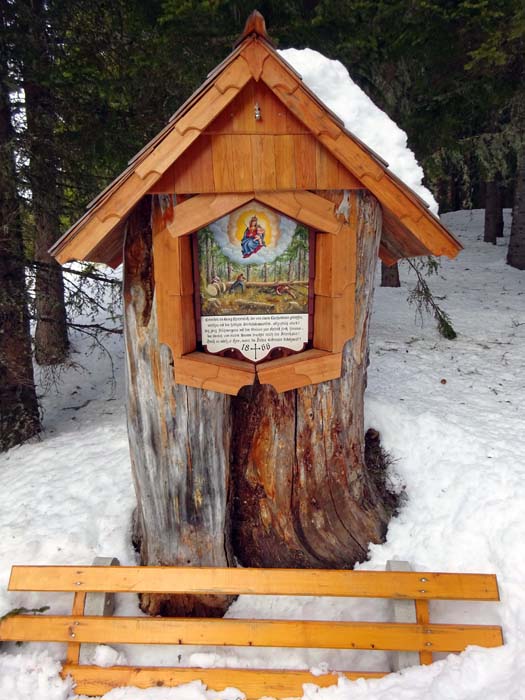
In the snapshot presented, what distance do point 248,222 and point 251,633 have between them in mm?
2288

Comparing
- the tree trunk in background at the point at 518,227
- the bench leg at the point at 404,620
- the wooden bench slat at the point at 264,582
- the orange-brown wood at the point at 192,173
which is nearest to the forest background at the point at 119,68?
the wooden bench slat at the point at 264,582

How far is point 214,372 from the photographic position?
2.73 meters

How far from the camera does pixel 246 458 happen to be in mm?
3234

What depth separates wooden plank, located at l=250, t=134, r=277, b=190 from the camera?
242cm

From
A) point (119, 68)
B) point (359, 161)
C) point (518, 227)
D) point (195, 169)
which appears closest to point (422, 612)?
point (359, 161)

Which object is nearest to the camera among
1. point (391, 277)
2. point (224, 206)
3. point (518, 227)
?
point (224, 206)

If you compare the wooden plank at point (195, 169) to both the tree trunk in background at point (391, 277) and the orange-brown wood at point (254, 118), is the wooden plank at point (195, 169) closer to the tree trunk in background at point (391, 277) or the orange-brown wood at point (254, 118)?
the orange-brown wood at point (254, 118)

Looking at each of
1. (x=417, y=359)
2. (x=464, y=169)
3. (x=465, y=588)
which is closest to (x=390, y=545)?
(x=465, y=588)

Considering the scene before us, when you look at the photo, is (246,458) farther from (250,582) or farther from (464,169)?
(464,169)

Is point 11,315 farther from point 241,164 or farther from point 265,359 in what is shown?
point 241,164

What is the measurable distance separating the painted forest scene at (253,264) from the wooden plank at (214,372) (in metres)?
0.26

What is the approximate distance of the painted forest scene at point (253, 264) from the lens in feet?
8.72

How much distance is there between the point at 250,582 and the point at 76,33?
18.7 ft

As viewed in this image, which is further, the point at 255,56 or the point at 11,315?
the point at 11,315
